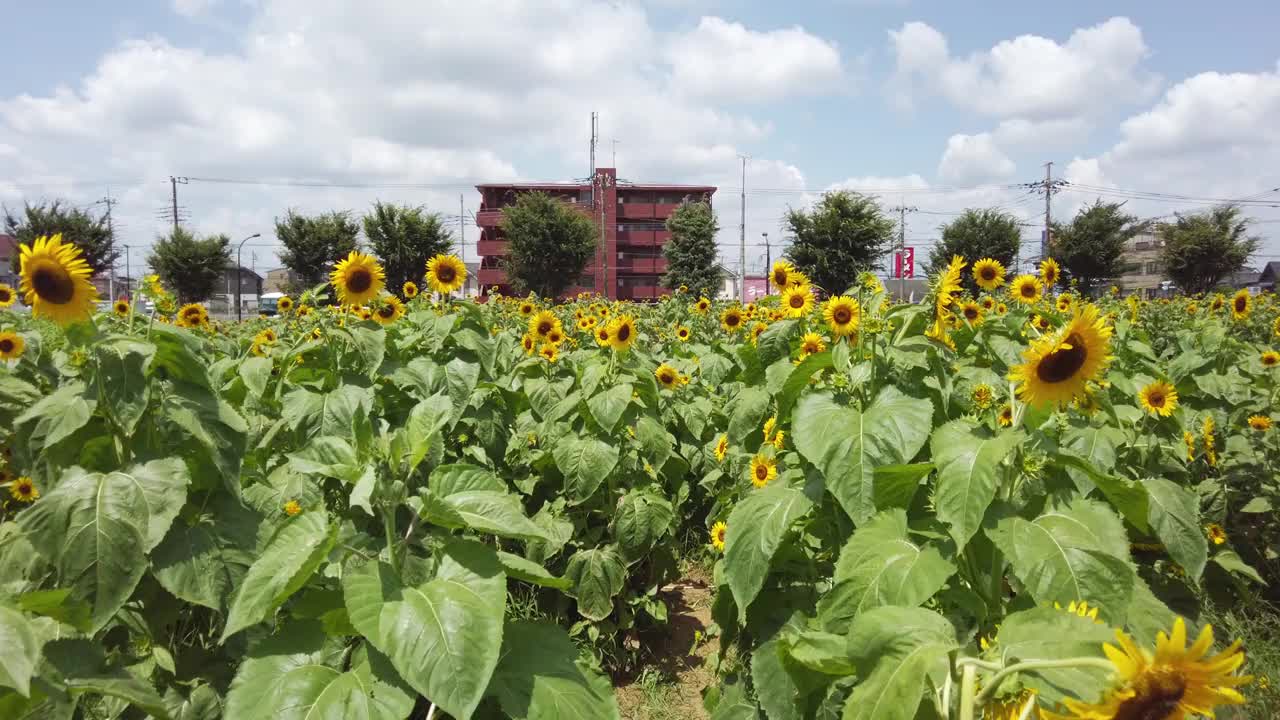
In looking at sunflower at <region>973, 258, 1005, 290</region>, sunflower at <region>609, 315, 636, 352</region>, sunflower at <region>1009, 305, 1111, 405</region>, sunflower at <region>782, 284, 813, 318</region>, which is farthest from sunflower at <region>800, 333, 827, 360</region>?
sunflower at <region>973, 258, 1005, 290</region>

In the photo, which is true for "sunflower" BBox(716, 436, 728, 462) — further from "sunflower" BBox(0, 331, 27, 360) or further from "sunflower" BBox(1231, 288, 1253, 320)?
"sunflower" BBox(1231, 288, 1253, 320)

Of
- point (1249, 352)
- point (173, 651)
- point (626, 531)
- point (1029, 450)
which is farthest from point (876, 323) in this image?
point (1249, 352)

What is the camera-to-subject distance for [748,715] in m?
2.91

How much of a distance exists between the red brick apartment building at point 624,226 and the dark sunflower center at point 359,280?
227 ft

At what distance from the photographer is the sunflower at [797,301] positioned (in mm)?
4547

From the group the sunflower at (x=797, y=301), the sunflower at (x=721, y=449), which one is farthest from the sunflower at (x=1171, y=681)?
the sunflower at (x=721, y=449)

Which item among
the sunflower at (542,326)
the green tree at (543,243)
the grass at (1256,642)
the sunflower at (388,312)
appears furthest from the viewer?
the green tree at (543,243)

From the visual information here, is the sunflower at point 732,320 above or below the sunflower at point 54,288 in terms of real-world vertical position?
below

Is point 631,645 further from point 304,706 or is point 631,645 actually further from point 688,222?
point 688,222

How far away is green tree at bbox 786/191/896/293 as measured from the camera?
120 feet

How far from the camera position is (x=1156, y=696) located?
2.99 ft

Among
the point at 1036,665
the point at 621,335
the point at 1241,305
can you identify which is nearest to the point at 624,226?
the point at 1241,305

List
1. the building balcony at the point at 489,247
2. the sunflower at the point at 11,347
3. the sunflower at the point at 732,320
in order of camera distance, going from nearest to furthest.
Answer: the sunflower at the point at 11,347 → the sunflower at the point at 732,320 → the building balcony at the point at 489,247

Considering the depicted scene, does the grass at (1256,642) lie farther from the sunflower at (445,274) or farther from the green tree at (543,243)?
the green tree at (543,243)
